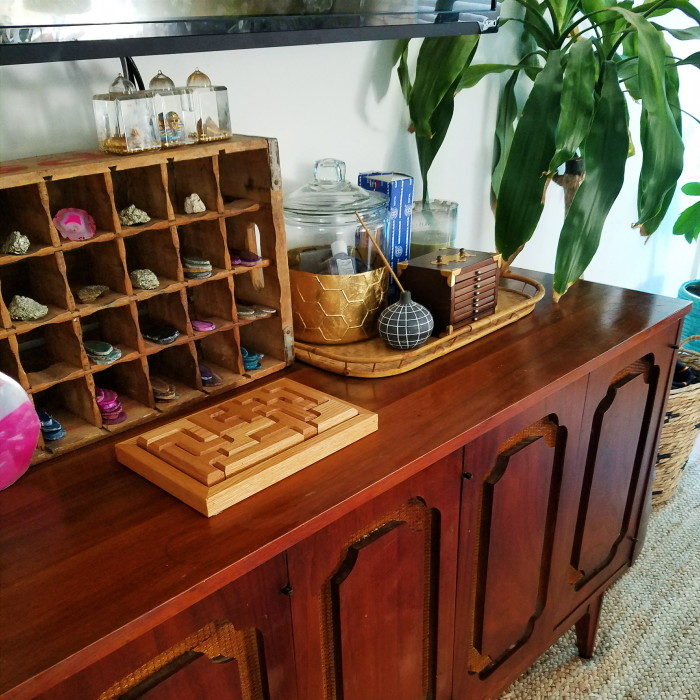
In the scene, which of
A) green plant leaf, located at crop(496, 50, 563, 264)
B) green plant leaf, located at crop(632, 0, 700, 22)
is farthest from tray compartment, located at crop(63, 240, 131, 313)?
green plant leaf, located at crop(632, 0, 700, 22)

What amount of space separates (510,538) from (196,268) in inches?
25.4

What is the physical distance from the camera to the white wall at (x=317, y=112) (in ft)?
3.05

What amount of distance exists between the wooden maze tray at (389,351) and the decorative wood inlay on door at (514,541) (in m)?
0.18

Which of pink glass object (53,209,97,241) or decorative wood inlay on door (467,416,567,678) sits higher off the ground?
pink glass object (53,209,97,241)

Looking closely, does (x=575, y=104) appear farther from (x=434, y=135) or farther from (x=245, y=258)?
(x=245, y=258)

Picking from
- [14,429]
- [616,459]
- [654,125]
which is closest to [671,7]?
[654,125]

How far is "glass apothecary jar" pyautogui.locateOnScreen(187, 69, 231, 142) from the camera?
0.92m

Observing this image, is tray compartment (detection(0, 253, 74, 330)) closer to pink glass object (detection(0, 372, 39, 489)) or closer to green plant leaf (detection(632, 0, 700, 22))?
pink glass object (detection(0, 372, 39, 489))

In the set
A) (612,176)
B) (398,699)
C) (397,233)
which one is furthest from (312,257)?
(398,699)

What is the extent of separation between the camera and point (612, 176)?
47.0 inches

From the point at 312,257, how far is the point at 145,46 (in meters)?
0.42

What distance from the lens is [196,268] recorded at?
3.03 ft

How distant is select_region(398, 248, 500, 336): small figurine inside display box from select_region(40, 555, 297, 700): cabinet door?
21.7 inches

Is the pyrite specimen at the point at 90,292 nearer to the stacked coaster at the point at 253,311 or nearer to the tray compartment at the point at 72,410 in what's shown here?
the tray compartment at the point at 72,410
